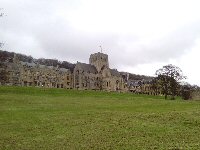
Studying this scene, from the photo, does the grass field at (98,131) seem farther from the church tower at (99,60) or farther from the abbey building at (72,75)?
the church tower at (99,60)

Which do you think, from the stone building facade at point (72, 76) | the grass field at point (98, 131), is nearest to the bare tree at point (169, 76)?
the stone building facade at point (72, 76)

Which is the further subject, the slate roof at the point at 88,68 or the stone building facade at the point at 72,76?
the slate roof at the point at 88,68

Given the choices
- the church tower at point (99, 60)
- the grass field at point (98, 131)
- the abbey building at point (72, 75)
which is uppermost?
the church tower at point (99, 60)

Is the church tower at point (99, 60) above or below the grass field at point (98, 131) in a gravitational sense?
above

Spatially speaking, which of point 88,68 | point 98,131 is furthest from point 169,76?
point 98,131

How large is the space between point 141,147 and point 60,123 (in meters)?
11.6

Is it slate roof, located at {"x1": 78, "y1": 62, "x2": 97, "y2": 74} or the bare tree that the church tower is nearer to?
→ slate roof, located at {"x1": 78, "y1": 62, "x2": 97, "y2": 74}

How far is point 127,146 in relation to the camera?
23547 millimetres

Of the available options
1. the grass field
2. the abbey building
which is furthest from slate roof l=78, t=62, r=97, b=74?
the grass field

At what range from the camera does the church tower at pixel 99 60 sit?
167 metres

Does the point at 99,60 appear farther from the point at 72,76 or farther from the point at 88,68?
the point at 72,76

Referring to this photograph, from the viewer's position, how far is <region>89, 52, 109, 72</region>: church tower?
16700 centimetres

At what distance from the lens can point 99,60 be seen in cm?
16775

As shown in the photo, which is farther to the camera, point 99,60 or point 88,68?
point 99,60
